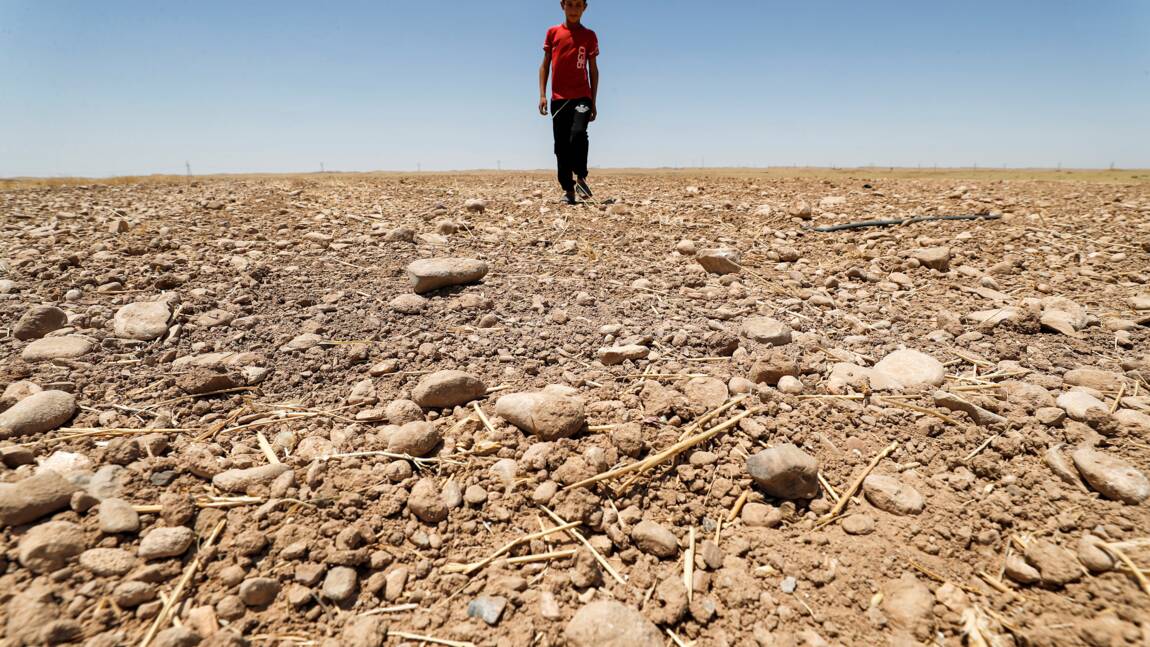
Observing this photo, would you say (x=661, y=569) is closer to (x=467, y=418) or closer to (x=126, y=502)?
(x=467, y=418)

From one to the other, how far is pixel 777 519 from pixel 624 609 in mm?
575

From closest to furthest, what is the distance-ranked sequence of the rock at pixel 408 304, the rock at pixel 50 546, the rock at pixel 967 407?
the rock at pixel 50 546
the rock at pixel 967 407
the rock at pixel 408 304

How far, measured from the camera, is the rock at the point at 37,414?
1.76 metres

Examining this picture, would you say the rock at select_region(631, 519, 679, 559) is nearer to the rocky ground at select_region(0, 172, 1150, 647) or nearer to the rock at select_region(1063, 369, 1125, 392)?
the rocky ground at select_region(0, 172, 1150, 647)

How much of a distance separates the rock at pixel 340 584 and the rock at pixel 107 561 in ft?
1.55

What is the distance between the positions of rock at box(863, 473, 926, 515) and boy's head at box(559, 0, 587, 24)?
15.8ft

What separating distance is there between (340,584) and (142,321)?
194 centimetres

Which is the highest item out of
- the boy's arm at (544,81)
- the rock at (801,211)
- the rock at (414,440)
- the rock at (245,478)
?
the boy's arm at (544,81)

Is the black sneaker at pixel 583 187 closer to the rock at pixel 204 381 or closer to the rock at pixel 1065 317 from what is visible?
the rock at pixel 1065 317

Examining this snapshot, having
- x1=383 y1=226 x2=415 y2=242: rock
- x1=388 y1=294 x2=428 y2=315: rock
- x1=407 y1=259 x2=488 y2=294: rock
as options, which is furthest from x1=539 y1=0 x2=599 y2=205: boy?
x1=388 y1=294 x2=428 y2=315: rock

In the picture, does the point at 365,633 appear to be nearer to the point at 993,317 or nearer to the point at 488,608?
the point at 488,608

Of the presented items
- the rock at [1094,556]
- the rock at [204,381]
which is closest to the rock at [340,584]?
the rock at [204,381]

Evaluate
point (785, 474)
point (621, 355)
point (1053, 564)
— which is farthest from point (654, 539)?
point (1053, 564)

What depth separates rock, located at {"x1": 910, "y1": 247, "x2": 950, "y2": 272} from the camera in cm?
377
